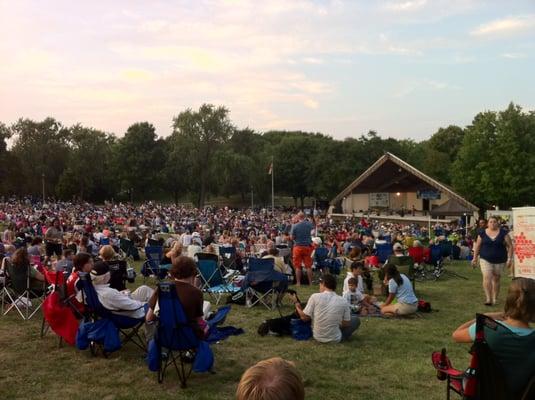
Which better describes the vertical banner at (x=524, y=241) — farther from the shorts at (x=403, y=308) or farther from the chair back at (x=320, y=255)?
the chair back at (x=320, y=255)

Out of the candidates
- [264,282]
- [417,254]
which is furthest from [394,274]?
[417,254]

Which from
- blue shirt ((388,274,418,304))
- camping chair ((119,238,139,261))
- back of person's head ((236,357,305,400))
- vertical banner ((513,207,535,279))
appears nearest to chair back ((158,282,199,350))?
back of person's head ((236,357,305,400))

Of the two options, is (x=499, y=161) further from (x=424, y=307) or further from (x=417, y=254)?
(x=424, y=307)

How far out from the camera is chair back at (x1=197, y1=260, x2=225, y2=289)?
9086 millimetres

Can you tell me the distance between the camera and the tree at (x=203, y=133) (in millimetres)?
52844

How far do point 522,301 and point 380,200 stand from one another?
47.4m

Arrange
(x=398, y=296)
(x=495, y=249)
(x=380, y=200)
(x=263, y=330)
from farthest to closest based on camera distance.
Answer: (x=380, y=200)
(x=495, y=249)
(x=398, y=296)
(x=263, y=330)

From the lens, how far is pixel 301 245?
34.2 feet

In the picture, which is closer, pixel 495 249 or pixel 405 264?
pixel 495 249

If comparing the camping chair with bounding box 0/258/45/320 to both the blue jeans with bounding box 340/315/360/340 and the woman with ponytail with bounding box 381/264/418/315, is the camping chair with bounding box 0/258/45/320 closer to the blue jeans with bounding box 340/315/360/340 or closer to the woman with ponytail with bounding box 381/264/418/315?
the blue jeans with bounding box 340/315/360/340

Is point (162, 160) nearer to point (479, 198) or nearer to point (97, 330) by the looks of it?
point (479, 198)

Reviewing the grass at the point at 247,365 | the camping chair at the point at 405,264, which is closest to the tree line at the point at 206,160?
the camping chair at the point at 405,264

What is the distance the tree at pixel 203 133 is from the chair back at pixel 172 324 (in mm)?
49245

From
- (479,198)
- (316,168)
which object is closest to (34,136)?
(316,168)
